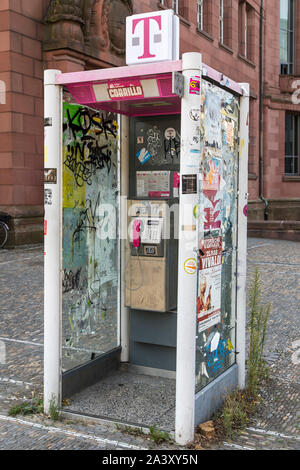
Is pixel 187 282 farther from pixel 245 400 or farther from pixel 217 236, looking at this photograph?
pixel 245 400

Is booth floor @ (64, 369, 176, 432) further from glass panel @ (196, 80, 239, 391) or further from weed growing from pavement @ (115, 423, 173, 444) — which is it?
glass panel @ (196, 80, 239, 391)

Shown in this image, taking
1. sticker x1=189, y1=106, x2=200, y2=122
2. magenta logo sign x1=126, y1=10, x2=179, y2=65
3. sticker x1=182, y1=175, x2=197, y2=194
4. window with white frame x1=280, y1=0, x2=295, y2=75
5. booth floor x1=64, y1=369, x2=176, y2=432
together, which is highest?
window with white frame x1=280, y1=0, x2=295, y2=75

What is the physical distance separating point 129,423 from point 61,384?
0.61 meters

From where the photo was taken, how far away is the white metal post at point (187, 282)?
3.40 meters

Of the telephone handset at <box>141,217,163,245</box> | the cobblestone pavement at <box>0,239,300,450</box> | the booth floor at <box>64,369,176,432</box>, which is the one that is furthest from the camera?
the telephone handset at <box>141,217,163,245</box>

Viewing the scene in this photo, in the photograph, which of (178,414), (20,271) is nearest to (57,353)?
(178,414)

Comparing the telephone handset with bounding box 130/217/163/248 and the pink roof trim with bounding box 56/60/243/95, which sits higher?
the pink roof trim with bounding box 56/60/243/95

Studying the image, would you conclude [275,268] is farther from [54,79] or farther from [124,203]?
[54,79]

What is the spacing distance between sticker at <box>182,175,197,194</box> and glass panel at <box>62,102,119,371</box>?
1.08 m

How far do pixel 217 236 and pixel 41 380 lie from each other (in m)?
1.92

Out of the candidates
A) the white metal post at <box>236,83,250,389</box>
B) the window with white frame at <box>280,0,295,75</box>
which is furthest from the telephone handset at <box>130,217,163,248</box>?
the window with white frame at <box>280,0,295,75</box>

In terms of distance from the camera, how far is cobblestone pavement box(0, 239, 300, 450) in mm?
3586

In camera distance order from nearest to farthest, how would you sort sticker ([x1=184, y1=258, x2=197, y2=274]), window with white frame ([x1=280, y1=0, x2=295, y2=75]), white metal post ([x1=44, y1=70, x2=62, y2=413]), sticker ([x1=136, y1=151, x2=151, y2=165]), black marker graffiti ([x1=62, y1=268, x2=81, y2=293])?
1. sticker ([x1=184, y1=258, x2=197, y2=274])
2. white metal post ([x1=44, y1=70, x2=62, y2=413])
3. black marker graffiti ([x1=62, y1=268, x2=81, y2=293])
4. sticker ([x1=136, y1=151, x2=151, y2=165])
5. window with white frame ([x1=280, y1=0, x2=295, y2=75])

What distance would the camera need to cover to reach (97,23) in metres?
14.4
